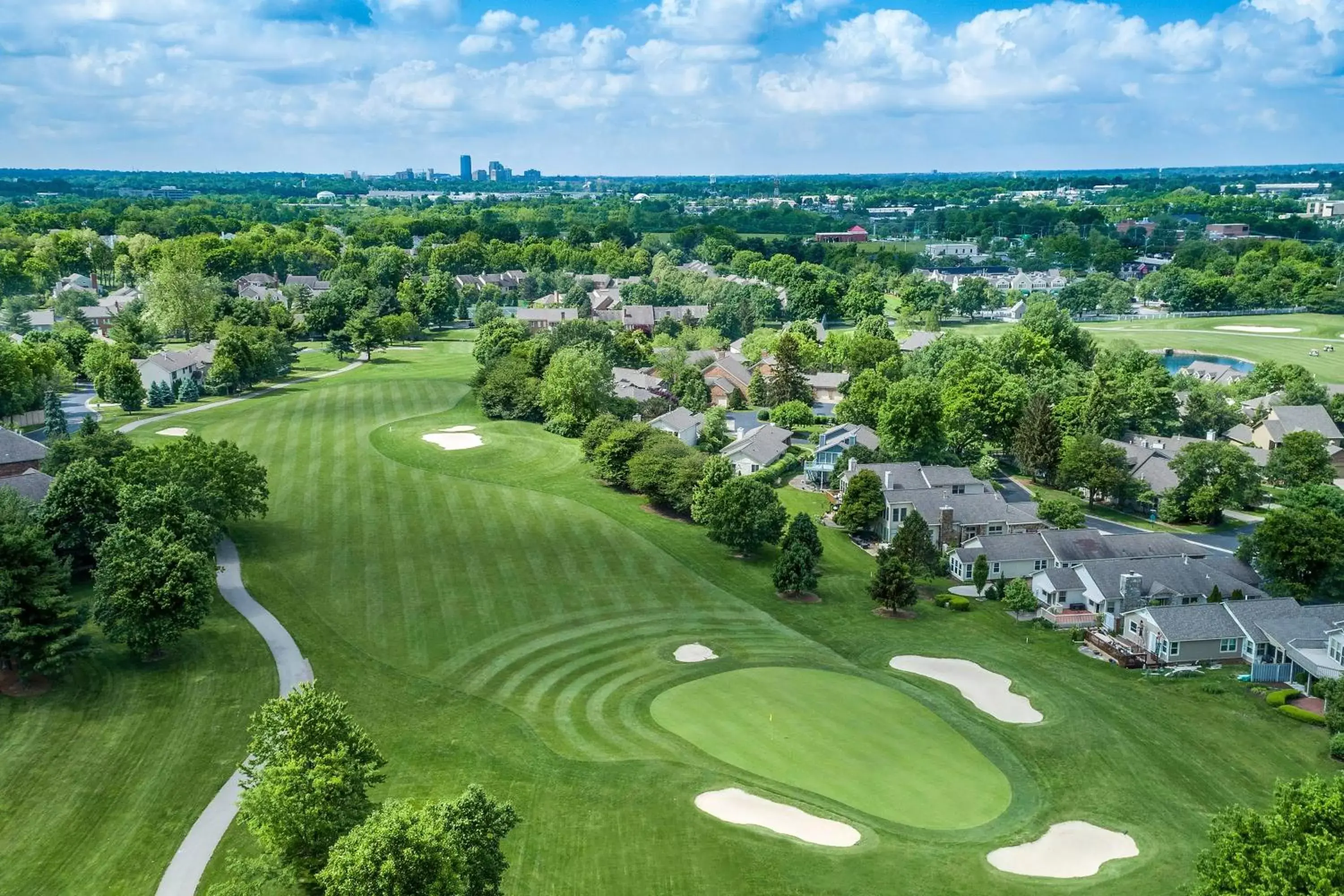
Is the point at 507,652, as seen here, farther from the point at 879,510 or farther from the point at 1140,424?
the point at 1140,424

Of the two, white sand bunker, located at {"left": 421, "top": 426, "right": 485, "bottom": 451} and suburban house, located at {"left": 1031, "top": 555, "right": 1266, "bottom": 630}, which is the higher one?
white sand bunker, located at {"left": 421, "top": 426, "right": 485, "bottom": 451}

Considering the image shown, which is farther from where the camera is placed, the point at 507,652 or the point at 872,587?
the point at 872,587

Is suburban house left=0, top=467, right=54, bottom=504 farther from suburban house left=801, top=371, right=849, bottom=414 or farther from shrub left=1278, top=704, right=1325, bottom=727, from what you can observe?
suburban house left=801, top=371, right=849, bottom=414

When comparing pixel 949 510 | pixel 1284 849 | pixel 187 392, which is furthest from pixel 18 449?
pixel 1284 849

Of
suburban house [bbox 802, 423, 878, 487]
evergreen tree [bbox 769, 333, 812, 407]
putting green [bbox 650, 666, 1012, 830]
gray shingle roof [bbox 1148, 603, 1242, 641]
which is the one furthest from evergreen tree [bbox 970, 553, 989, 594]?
evergreen tree [bbox 769, 333, 812, 407]

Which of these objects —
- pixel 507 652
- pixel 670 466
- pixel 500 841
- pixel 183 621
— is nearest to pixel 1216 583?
pixel 670 466

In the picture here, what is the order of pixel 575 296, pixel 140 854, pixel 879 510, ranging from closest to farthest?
pixel 140 854 < pixel 879 510 < pixel 575 296

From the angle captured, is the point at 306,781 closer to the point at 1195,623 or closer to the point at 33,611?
the point at 33,611

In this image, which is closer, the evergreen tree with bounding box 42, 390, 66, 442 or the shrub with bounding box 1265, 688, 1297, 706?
the shrub with bounding box 1265, 688, 1297, 706
